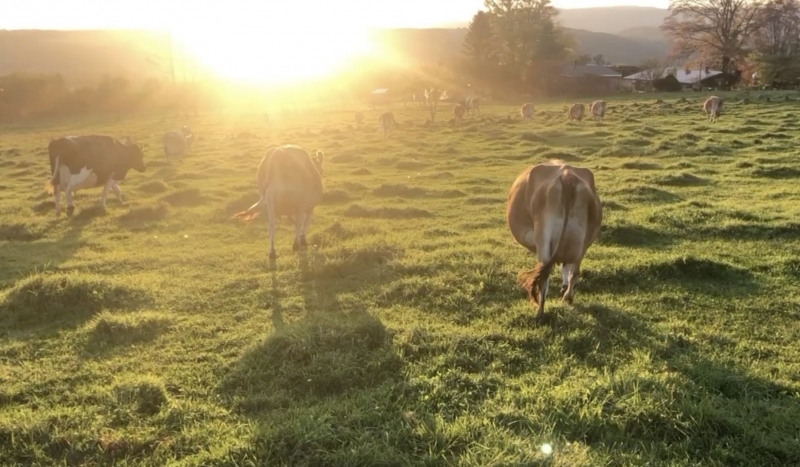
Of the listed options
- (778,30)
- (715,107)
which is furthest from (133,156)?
(778,30)

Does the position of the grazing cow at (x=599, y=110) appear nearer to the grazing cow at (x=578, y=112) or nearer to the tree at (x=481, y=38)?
the grazing cow at (x=578, y=112)

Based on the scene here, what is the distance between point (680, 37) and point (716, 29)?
3459 mm

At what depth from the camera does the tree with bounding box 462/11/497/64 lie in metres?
68.4

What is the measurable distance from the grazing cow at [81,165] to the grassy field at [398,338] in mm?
578

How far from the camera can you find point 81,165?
13055 mm

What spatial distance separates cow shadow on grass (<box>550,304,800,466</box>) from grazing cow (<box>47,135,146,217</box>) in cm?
1162

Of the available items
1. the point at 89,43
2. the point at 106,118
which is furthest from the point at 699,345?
the point at 89,43

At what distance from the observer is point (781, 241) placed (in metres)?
8.91

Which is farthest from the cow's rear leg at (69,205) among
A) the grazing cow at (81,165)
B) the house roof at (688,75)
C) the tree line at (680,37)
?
the house roof at (688,75)

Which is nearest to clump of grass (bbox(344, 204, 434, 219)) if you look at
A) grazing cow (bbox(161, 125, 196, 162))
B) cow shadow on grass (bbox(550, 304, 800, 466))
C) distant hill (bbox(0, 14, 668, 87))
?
cow shadow on grass (bbox(550, 304, 800, 466))

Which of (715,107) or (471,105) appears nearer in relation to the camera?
(715,107)

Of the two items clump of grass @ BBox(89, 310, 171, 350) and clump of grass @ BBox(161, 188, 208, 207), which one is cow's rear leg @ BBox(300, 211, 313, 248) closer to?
clump of grass @ BBox(89, 310, 171, 350)

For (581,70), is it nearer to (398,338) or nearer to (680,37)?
(680,37)

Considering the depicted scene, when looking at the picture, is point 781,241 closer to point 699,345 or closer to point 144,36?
point 699,345
